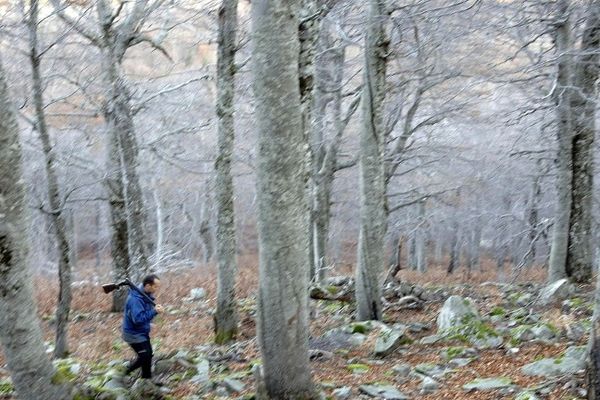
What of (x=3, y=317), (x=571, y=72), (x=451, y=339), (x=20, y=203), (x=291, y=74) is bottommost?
(x=451, y=339)

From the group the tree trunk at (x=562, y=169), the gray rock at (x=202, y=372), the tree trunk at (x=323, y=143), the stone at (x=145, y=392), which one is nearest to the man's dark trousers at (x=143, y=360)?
the gray rock at (x=202, y=372)

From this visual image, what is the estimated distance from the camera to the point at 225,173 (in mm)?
9430

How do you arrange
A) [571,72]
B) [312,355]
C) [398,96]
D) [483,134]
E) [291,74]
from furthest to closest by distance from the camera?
[483,134], [398,96], [571,72], [312,355], [291,74]

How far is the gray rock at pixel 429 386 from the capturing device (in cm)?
595

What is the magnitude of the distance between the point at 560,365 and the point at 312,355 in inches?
119

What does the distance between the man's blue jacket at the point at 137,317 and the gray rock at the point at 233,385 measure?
1.37m

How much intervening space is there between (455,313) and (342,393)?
3687 mm

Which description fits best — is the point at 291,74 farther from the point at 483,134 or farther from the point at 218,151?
the point at 483,134

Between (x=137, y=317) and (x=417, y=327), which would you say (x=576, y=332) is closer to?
(x=417, y=327)

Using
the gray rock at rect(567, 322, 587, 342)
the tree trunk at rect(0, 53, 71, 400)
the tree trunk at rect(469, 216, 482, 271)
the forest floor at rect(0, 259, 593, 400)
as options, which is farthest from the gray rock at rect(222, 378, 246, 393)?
the tree trunk at rect(469, 216, 482, 271)

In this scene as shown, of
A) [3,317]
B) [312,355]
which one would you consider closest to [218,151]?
[312,355]

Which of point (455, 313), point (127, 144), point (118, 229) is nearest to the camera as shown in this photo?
point (455, 313)

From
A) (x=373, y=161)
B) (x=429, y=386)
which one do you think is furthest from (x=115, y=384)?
(x=373, y=161)

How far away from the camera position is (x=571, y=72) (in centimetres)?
1137
